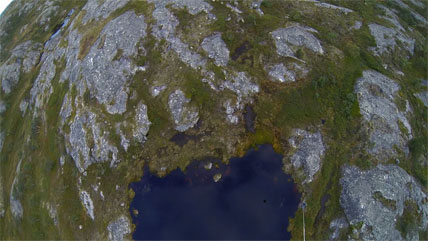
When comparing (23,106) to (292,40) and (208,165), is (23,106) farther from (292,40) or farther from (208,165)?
(292,40)

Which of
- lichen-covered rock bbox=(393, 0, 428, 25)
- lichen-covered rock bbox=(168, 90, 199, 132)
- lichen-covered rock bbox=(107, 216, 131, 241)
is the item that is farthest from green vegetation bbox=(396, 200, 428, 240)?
lichen-covered rock bbox=(393, 0, 428, 25)

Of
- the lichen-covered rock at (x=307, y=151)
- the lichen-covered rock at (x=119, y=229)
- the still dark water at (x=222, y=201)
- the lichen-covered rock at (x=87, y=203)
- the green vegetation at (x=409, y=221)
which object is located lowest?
the lichen-covered rock at (x=87, y=203)

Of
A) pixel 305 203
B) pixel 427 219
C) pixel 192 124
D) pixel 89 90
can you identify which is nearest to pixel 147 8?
pixel 89 90

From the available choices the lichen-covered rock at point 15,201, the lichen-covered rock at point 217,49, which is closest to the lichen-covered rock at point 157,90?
the lichen-covered rock at point 217,49

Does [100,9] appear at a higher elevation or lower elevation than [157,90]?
higher

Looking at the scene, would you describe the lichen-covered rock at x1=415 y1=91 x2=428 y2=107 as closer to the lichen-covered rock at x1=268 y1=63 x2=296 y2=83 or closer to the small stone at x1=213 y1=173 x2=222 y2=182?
the lichen-covered rock at x1=268 y1=63 x2=296 y2=83

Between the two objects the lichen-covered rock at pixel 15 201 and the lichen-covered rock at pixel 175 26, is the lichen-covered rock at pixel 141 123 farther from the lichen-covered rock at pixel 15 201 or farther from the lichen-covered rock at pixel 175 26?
the lichen-covered rock at pixel 15 201

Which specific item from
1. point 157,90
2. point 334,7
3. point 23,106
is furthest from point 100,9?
point 334,7
